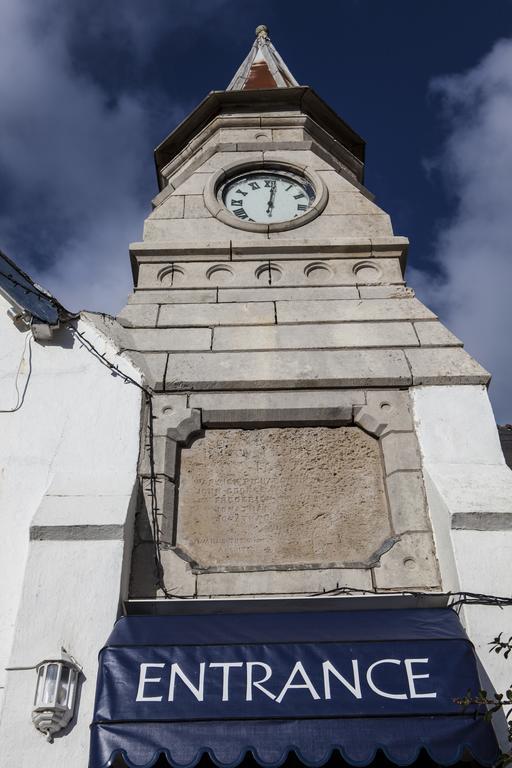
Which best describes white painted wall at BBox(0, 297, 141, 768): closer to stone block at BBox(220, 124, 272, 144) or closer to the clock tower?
the clock tower

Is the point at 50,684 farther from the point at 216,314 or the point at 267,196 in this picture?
the point at 267,196

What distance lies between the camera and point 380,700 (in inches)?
220

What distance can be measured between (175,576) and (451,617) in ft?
7.32

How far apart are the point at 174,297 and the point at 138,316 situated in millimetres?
563

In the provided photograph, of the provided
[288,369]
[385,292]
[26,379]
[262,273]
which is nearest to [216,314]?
[262,273]

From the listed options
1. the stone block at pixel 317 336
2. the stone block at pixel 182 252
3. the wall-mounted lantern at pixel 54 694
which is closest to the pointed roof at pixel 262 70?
the stone block at pixel 182 252

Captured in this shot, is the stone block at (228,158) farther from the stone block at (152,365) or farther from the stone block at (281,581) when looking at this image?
the stone block at (281,581)

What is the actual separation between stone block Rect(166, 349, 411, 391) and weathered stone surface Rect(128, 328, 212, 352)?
14 centimetres

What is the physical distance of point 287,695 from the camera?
18.5ft

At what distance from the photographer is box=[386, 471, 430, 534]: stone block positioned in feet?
24.0

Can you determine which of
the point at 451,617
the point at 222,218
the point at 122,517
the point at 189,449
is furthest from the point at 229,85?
the point at 451,617

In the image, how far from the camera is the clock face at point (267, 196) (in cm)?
1118

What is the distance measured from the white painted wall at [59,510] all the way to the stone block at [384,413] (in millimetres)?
2151

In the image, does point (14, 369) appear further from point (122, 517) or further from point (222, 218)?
point (222, 218)
